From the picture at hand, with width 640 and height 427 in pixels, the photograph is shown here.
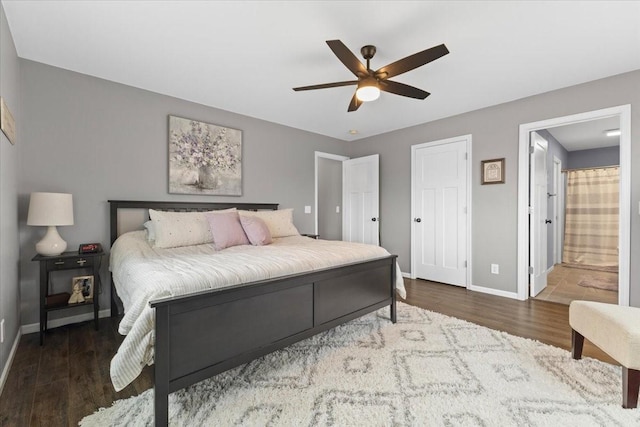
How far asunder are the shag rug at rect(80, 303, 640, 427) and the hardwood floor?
0.20m

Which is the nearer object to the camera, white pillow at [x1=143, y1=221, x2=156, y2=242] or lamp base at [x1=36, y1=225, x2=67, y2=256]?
lamp base at [x1=36, y1=225, x2=67, y2=256]

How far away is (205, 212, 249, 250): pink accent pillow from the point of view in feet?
9.13

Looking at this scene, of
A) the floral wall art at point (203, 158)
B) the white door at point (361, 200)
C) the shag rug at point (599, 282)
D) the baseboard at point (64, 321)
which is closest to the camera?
the baseboard at point (64, 321)

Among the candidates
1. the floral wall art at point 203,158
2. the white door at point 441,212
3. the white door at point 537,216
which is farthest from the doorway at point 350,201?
the white door at point 537,216

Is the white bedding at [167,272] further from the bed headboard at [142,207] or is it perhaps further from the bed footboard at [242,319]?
the bed headboard at [142,207]

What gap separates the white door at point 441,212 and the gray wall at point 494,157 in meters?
0.15

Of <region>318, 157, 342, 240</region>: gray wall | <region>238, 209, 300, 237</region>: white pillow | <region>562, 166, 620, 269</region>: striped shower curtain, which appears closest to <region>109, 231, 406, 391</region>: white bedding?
<region>238, 209, 300, 237</region>: white pillow

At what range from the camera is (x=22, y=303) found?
2.54 m

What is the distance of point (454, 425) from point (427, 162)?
11.9ft

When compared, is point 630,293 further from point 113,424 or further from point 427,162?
point 113,424

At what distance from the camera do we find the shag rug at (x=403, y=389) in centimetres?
149

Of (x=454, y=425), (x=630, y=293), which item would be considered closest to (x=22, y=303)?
(x=454, y=425)

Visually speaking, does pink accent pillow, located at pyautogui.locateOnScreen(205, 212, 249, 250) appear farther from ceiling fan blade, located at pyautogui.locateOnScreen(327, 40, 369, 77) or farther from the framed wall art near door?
the framed wall art near door

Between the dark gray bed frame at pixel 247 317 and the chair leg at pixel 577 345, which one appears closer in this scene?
the dark gray bed frame at pixel 247 317
